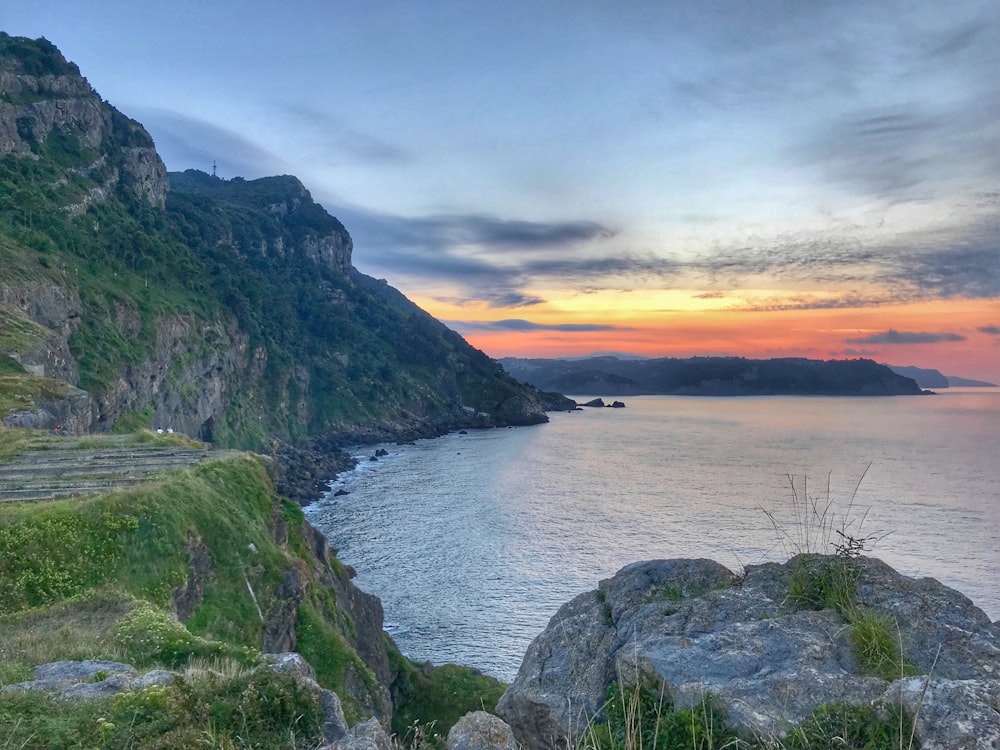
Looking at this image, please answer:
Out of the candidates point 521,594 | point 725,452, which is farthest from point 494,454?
point 521,594

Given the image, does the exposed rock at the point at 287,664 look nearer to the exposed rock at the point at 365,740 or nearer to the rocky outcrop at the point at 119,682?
the rocky outcrop at the point at 119,682

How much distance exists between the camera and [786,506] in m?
62.2

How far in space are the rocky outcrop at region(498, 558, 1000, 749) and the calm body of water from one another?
11920mm

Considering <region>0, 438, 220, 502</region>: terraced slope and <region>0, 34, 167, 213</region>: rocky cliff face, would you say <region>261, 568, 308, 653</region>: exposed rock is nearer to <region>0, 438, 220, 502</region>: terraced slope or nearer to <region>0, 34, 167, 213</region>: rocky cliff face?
<region>0, 438, 220, 502</region>: terraced slope

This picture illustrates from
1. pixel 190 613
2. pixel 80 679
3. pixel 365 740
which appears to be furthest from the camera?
pixel 190 613

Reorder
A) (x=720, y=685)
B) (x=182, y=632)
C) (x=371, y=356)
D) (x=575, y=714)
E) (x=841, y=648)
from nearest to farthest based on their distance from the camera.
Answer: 1. (x=720, y=685)
2. (x=841, y=648)
3. (x=575, y=714)
4. (x=182, y=632)
5. (x=371, y=356)

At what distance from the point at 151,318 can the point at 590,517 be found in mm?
65837

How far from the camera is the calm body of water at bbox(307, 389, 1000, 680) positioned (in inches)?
1624

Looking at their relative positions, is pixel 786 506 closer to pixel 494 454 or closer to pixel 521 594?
pixel 521 594

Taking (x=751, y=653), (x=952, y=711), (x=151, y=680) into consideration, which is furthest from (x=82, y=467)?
(x=952, y=711)

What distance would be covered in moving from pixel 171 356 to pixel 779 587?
93.7m

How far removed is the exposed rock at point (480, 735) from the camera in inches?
244

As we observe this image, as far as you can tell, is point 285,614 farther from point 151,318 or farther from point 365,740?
point 151,318

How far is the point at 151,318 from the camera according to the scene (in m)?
82.6
